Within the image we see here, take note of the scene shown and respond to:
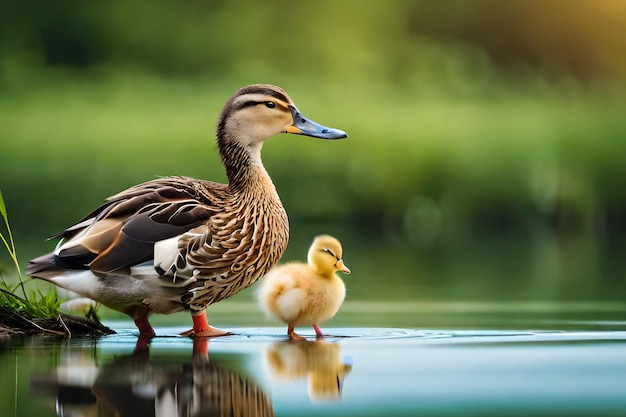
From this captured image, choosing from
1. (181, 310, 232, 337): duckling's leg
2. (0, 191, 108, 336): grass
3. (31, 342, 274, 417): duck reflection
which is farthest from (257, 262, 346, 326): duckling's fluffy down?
(31, 342, 274, 417): duck reflection

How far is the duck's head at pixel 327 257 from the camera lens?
7.34 metres

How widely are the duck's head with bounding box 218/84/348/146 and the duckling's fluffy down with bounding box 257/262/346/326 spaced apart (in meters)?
0.81

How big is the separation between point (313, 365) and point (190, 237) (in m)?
1.48

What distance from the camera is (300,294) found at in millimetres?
7016

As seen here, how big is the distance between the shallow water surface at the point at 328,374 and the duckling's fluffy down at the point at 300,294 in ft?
0.65

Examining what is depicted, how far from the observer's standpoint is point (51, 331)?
21.7ft

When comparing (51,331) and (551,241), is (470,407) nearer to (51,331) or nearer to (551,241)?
(51,331)

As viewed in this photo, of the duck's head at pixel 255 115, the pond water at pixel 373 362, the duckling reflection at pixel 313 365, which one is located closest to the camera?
the pond water at pixel 373 362

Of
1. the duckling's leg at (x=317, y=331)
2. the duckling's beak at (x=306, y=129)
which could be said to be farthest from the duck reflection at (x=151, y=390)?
the duckling's beak at (x=306, y=129)

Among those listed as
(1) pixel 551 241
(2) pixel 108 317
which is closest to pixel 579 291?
(2) pixel 108 317

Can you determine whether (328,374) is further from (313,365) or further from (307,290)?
(307,290)

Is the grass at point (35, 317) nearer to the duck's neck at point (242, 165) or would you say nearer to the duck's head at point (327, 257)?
the duck's neck at point (242, 165)

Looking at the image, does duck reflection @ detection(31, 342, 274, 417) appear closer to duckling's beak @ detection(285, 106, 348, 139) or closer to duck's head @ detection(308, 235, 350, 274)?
duck's head @ detection(308, 235, 350, 274)

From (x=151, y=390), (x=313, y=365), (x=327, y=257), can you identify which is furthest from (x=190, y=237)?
(x=151, y=390)
